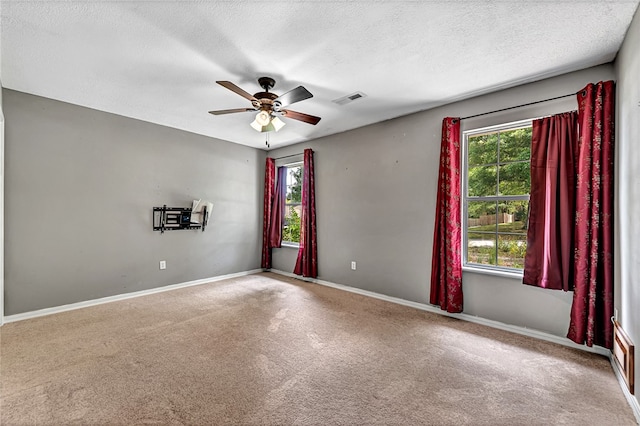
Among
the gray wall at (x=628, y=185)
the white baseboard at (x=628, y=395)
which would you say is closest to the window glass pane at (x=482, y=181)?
the gray wall at (x=628, y=185)

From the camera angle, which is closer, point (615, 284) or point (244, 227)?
point (615, 284)

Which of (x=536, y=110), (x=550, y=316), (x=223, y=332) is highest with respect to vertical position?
(x=536, y=110)

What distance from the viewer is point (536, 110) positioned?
9.37 feet

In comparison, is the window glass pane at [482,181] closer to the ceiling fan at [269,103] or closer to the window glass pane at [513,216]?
the window glass pane at [513,216]

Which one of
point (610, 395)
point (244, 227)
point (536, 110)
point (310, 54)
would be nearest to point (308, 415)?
point (610, 395)

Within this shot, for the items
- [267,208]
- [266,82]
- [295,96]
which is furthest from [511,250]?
[267,208]

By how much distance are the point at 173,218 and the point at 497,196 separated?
4.48 meters

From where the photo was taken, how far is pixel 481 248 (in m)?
3.30

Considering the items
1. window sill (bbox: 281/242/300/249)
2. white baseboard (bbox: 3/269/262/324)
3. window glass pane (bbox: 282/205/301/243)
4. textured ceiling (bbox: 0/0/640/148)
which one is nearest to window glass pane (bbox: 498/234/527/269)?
textured ceiling (bbox: 0/0/640/148)

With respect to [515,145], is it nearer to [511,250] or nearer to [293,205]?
[511,250]

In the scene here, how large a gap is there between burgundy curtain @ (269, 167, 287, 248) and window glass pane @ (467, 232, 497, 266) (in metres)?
3.38

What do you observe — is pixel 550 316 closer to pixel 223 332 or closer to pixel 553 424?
pixel 553 424

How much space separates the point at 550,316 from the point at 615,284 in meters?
0.64

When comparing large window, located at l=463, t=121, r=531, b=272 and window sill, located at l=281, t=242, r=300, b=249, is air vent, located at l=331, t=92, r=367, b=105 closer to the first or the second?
large window, located at l=463, t=121, r=531, b=272
